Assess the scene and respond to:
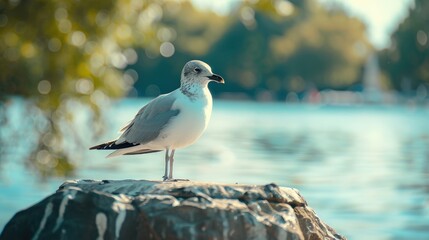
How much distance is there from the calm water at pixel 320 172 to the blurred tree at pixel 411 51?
46.4 metres

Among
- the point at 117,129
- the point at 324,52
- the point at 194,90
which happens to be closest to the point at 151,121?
the point at 194,90

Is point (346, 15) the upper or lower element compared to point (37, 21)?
upper

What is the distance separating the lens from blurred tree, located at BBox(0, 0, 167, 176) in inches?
648

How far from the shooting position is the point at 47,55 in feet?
56.1

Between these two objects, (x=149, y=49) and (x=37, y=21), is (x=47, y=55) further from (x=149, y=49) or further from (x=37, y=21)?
(x=149, y=49)

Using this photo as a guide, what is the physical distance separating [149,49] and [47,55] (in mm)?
2075

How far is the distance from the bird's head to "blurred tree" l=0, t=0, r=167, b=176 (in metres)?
9.39

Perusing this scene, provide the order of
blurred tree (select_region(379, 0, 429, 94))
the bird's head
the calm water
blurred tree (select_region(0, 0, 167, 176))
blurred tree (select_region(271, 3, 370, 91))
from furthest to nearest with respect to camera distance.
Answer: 1. blurred tree (select_region(271, 3, 370, 91))
2. blurred tree (select_region(379, 0, 429, 94))
3. the calm water
4. blurred tree (select_region(0, 0, 167, 176))
5. the bird's head

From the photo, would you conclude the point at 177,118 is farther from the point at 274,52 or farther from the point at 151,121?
the point at 274,52

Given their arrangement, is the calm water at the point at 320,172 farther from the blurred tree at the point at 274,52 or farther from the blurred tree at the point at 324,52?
the blurred tree at the point at 324,52

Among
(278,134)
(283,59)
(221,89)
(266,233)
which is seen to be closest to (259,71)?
(283,59)

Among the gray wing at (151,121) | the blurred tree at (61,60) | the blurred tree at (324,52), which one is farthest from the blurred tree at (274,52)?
the gray wing at (151,121)

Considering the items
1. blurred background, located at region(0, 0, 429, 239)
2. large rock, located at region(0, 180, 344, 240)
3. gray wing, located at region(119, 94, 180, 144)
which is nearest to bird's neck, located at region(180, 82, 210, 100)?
gray wing, located at region(119, 94, 180, 144)

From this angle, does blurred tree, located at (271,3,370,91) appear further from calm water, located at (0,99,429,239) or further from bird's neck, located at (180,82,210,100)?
bird's neck, located at (180,82,210,100)
